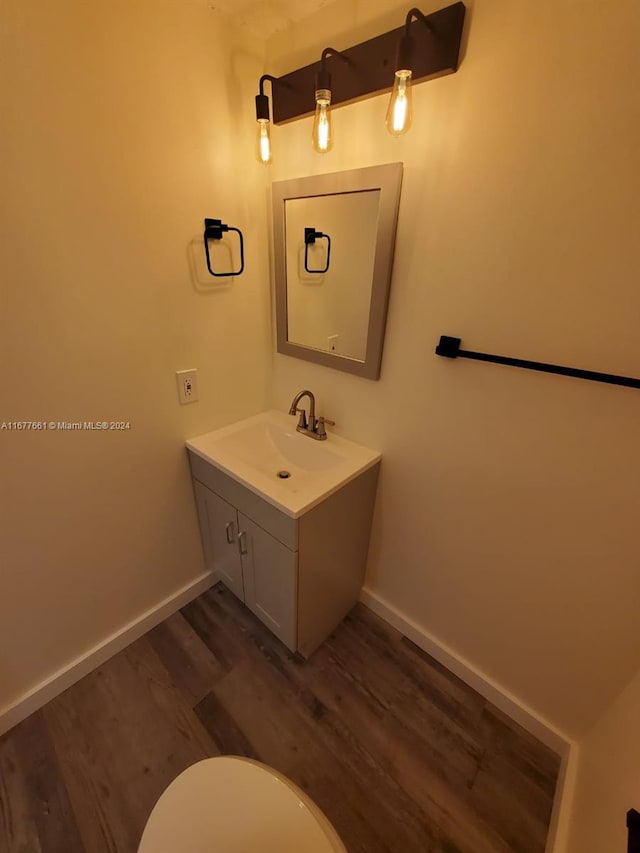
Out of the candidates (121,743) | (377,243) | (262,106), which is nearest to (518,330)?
(377,243)

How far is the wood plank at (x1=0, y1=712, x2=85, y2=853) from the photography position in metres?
0.99

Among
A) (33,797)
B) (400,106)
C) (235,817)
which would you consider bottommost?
(33,797)

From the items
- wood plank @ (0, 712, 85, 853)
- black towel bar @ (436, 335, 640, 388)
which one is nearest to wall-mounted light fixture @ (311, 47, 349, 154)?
black towel bar @ (436, 335, 640, 388)

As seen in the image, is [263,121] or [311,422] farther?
[311,422]

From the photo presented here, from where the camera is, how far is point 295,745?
1211 mm

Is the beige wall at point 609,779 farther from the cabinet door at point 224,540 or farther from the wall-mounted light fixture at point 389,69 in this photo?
the wall-mounted light fixture at point 389,69

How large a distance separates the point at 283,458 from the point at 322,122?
3.95 ft

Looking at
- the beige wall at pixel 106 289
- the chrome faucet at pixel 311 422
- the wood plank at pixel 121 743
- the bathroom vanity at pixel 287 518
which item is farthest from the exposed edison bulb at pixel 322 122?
the wood plank at pixel 121 743

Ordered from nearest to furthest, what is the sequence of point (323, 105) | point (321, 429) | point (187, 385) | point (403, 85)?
point (403, 85), point (323, 105), point (187, 385), point (321, 429)

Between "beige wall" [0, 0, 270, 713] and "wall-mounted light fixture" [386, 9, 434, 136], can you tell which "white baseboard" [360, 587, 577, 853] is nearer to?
"beige wall" [0, 0, 270, 713]

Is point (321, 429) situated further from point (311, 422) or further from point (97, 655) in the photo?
point (97, 655)

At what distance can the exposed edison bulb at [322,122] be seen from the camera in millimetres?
959

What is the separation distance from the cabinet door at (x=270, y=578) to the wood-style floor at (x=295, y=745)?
228 millimetres

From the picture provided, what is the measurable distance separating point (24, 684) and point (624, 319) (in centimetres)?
221
